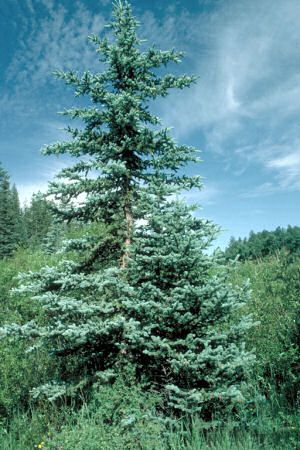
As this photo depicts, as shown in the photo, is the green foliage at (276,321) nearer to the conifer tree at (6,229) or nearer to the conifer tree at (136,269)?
the conifer tree at (136,269)

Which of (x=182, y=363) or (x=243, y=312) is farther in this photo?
(x=243, y=312)

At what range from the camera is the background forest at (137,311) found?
5.41 meters

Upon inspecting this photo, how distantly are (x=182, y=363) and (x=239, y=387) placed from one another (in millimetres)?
1219

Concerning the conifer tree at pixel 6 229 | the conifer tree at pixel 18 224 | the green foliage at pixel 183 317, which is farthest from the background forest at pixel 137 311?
the conifer tree at pixel 6 229

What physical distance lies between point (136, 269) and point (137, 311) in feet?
2.54

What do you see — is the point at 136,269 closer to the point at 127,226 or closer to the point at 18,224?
the point at 127,226

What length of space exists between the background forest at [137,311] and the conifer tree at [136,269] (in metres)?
0.02

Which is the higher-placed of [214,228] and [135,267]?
[214,228]

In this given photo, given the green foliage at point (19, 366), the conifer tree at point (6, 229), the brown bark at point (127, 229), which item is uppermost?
the conifer tree at point (6, 229)

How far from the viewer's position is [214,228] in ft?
19.7

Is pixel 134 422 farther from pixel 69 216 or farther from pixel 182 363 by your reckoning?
pixel 69 216

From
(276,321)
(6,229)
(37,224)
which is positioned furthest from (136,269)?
(37,224)

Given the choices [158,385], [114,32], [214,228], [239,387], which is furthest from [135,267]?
[114,32]

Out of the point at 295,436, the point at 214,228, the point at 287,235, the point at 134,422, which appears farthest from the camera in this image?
the point at 287,235
